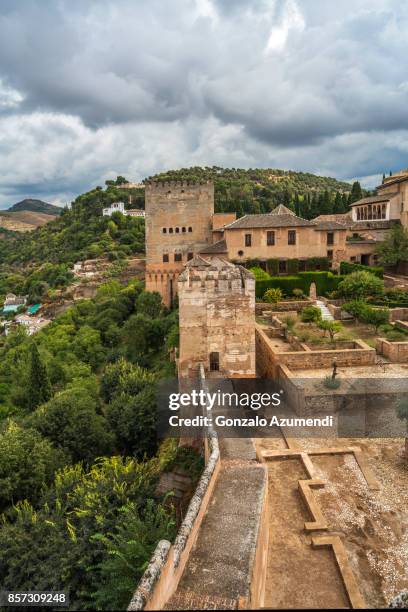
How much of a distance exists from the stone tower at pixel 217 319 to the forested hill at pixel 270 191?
81.0 ft

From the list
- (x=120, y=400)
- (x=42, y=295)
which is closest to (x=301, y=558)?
(x=120, y=400)

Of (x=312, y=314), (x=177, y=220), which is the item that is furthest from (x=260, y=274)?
(x=177, y=220)

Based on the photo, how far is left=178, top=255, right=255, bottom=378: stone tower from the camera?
41.4 feet

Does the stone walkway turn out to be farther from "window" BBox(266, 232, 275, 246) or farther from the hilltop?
the hilltop

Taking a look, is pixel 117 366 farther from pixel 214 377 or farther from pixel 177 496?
pixel 177 496

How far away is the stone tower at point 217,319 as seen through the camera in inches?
497

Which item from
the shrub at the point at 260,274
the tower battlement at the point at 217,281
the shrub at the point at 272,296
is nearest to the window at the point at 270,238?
the shrub at the point at 260,274

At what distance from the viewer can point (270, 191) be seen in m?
87.8

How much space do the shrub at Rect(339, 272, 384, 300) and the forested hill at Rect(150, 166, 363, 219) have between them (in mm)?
17264

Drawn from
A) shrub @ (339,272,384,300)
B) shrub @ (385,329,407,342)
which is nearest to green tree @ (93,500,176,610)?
shrub @ (385,329,407,342)

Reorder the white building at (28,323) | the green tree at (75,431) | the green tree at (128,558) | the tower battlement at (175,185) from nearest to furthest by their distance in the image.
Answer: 1. the green tree at (128,558)
2. the green tree at (75,431)
3. the tower battlement at (175,185)
4. the white building at (28,323)

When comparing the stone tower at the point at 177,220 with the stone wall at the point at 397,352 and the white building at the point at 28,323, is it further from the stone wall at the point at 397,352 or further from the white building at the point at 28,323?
the white building at the point at 28,323

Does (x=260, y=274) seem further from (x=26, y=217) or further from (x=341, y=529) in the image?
(x=26, y=217)

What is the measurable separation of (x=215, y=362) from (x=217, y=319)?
1.37m
